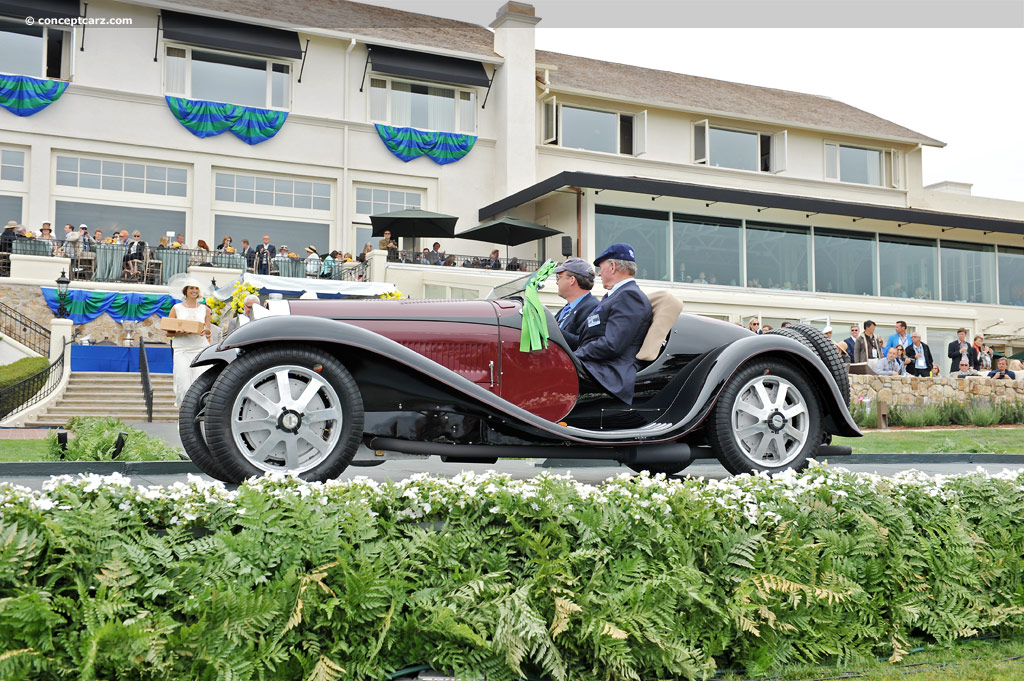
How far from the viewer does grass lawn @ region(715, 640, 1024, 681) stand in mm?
3682

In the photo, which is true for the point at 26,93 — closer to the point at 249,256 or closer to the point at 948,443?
the point at 249,256

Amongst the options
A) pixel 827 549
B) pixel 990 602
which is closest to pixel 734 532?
pixel 827 549

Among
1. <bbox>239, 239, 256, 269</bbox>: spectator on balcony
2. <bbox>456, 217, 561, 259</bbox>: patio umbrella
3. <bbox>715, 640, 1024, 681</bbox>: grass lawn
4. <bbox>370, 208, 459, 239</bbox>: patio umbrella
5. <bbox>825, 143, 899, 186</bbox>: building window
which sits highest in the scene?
<bbox>825, 143, 899, 186</bbox>: building window

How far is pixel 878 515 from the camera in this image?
13.8 feet

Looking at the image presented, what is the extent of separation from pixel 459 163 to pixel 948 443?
23.1 metres

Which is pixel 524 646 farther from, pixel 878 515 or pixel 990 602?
pixel 990 602

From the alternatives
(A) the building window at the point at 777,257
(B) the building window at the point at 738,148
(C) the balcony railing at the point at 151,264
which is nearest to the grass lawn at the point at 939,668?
(C) the balcony railing at the point at 151,264

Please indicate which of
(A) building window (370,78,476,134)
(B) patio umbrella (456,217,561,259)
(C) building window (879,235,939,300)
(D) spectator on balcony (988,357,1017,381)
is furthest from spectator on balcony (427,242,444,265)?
(C) building window (879,235,939,300)

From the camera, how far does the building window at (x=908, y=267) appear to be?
3262 cm

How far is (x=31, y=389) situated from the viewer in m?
17.1

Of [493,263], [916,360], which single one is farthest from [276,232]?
[916,360]

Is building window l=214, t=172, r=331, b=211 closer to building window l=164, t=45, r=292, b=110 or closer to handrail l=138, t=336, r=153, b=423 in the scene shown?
building window l=164, t=45, r=292, b=110

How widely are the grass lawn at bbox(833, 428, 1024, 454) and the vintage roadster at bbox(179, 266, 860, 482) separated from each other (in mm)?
4537

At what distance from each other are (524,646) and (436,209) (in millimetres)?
28244
